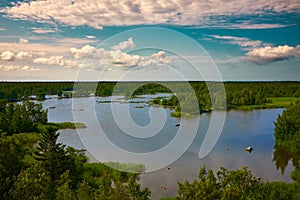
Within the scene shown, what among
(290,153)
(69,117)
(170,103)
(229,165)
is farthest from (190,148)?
(170,103)

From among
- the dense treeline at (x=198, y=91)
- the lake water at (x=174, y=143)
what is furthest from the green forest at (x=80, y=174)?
the dense treeline at (x=198, y=91)

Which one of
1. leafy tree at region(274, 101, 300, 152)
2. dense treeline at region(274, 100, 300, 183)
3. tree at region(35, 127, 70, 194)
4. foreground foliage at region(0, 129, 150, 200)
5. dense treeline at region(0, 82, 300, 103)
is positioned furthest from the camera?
dense treeline at region(0, 82, 300, 103)

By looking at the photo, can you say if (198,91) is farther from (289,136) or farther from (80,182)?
(80,182)

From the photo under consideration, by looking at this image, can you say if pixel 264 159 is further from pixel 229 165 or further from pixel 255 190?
pixel 255 190

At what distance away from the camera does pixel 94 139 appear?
3102cm

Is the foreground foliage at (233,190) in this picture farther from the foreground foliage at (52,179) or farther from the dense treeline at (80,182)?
the foreground foliage at (52,179)

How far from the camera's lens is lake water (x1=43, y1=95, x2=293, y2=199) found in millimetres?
20969

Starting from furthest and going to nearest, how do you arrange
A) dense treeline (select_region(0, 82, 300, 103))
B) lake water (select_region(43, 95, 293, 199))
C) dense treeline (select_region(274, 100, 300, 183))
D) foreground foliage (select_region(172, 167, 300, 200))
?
dense treeline (select_region(0, 82, 300, 103))
dense treeline (select_region(274, 100, 300, 183))
lake water (select_region(43, 95, 293, 199))
foreground foliage (select_region(172, 167, 300, 200))

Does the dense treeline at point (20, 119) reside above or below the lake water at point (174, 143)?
above

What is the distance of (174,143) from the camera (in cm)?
2947

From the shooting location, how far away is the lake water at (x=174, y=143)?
68.8ft

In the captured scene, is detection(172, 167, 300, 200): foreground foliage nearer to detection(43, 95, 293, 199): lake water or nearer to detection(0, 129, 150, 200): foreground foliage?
detection(0, 129, 150, 200): foreground foliage

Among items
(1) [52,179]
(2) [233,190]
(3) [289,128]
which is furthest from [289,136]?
(1) [52,179]

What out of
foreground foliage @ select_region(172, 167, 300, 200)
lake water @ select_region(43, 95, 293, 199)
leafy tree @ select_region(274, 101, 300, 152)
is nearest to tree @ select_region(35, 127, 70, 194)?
lake water @ select_region(43, 95, 293, 199)
